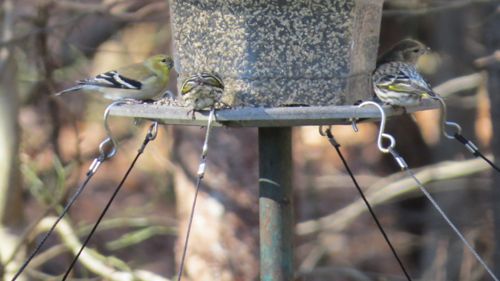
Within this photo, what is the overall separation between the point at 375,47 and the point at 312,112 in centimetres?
99

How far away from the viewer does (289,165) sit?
3.88m

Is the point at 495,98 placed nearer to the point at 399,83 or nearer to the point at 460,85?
the point at 460,85

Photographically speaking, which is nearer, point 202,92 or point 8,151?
point 202,92

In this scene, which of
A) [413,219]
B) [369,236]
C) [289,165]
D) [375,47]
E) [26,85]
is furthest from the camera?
[369,236]

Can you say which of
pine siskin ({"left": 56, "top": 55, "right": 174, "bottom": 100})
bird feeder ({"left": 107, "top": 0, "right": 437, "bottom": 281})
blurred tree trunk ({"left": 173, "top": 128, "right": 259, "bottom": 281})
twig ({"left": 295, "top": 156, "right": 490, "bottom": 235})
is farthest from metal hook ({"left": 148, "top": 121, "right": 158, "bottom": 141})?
twig ({"left": 295, "top": 156, "right": 490, "bottom": 235})

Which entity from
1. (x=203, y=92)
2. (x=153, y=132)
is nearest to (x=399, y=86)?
(x=203, y=92)

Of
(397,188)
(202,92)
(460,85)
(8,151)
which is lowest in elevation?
(202,92)

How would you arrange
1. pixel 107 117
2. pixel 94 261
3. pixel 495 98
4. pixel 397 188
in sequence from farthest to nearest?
1. pixel 397 188
2. pixel 94 261
3. pixel 495 98
4. pixel 107 117

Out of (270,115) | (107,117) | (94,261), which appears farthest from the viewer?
(94,261)

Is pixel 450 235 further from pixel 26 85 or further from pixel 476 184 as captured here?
pixel 26 85

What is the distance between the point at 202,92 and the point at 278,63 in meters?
0.52

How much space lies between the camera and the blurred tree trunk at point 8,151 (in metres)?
5.85

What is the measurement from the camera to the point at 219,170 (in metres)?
6.04

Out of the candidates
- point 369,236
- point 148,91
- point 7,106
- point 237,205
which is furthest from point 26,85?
point 369,236
